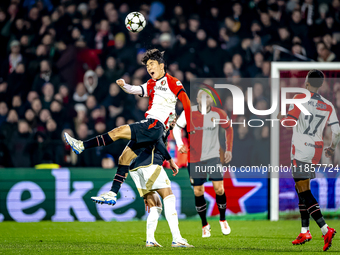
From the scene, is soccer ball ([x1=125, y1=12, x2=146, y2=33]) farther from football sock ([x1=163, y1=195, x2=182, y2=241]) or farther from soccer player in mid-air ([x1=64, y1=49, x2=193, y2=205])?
football sock ([x1=163, y1=195, x2=182, y2=241])

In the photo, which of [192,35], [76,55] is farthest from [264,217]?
[76,55]

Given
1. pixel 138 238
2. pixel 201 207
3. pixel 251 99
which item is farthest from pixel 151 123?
pixel 251 99

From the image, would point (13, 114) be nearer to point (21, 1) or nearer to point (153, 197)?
point (21, 1)

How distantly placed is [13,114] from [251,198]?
15.7 ft

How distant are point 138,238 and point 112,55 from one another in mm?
4776

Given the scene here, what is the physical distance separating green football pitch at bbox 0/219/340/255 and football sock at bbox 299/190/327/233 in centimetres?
32

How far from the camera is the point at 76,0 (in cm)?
1081

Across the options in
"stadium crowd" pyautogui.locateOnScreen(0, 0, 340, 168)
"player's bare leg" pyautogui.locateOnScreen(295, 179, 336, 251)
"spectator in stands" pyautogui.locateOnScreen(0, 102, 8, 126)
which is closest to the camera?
"player's bare leg" pyautogui.locateOnScreen(295, 179, 336, 251)

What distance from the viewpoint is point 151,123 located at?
5598mm

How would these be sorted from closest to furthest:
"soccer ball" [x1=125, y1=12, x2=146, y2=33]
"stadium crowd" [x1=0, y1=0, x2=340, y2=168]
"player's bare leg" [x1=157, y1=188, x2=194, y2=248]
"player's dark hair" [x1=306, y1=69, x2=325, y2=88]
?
"player's bare leg" [x1=157, y1=188, x2=194, y2=248] → "player's dark hair" [x1=306, y1=69, x2=325, y2=88] → "soccer ball" [x1=125, y1=12, x2=146, y2=33] → "stadium crowd" [x1=0, y1=0, x2=340, y2=168]

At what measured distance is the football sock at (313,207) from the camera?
220 inches

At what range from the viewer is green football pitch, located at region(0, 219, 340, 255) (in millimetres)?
5258

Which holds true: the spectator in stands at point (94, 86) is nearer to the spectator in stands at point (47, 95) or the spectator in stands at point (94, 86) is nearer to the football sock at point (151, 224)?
the spectator in stands at point (47, 95)

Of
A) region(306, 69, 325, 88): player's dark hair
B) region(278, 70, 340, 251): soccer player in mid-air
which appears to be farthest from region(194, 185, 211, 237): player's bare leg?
region(306, 69, 325, 88): player's dark hair
